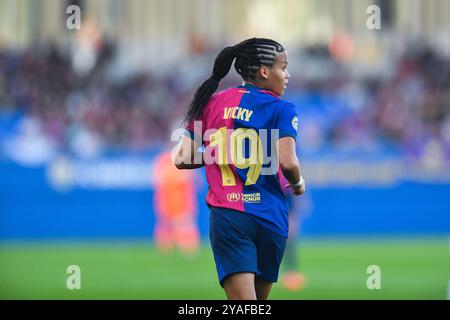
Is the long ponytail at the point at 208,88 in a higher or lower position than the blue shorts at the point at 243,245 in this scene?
higher

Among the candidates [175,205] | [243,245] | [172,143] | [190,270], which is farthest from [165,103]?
[243,245]

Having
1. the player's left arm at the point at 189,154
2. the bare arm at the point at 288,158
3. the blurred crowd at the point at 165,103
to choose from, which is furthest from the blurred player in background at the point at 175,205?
the bare arm at the point at 288,158

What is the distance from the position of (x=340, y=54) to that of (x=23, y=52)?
8950 millimetres

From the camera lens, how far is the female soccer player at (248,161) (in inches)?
239

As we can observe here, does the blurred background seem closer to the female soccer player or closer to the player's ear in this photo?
the female soccer player

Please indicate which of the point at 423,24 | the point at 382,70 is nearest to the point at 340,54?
the point at 382,70

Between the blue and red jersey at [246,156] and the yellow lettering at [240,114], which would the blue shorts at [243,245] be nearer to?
the blue and red jersey at [246,156]

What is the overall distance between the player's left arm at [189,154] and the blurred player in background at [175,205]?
11140 mm

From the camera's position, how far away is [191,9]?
29.6 metres

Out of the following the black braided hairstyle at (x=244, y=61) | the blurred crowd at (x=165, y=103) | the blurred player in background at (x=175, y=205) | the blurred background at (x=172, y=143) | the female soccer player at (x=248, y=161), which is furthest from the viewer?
the blurred crowd at (x=165, y=103)

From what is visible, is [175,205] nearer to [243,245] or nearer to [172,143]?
[172,143]

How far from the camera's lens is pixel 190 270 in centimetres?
1523

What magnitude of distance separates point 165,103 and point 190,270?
9786mm

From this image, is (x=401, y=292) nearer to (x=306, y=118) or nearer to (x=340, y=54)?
(x=306, y=118)
